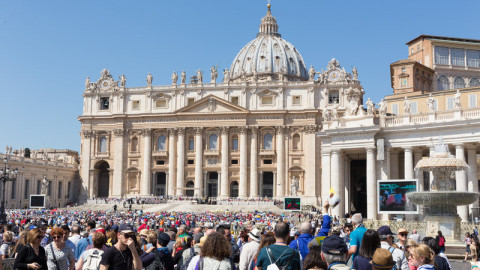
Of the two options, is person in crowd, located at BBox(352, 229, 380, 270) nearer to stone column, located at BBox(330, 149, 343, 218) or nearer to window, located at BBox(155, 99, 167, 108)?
stone column, located at BBox(330, 149, 343, 218)

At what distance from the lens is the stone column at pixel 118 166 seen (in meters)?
76.1

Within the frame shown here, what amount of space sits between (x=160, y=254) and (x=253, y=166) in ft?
208

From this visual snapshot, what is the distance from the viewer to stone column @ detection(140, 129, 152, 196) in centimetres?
7506

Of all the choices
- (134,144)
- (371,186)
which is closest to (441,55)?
(371,186)

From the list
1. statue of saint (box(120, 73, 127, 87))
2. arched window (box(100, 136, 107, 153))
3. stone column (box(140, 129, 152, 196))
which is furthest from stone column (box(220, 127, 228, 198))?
arched window (box(100, 136, 107, 153))

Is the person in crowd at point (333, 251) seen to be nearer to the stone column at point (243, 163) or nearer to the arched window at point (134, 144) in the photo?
the stone column at point (243, 163)

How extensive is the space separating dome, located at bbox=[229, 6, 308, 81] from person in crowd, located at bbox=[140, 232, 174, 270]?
89.7 meters

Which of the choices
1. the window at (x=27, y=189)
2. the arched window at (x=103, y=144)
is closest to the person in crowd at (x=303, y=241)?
the window at (x=27, y=189)

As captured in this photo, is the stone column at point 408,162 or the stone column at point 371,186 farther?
the stone column at point 371,186

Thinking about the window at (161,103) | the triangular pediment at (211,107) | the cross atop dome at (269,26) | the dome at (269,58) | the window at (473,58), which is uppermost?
the cross atop dome at (269,26)

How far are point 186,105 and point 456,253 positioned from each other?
2290 inches

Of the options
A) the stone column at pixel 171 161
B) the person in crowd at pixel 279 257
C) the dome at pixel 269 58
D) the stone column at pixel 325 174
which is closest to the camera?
the person in crowd at pixel 279 257

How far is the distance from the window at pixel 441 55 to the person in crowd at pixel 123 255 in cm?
5792

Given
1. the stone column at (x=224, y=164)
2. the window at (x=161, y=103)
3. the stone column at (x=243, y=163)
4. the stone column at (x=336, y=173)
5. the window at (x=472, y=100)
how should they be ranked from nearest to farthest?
the stone column at (x=336, y=173) → the window at (x=472, y=100) → the stone column at (x=243, y=163) → the stone column at (x=224, y=164) → the window at (x=161, y=103)
